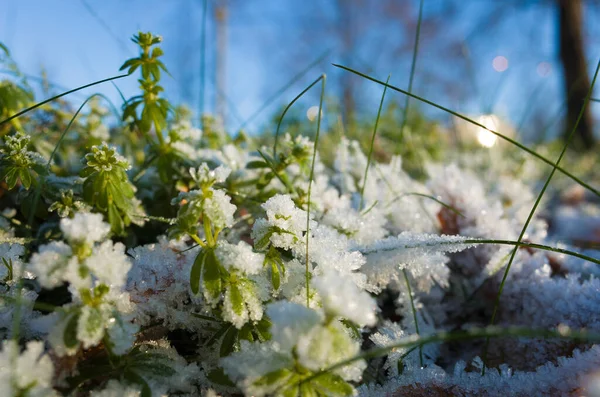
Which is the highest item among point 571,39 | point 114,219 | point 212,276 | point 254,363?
point 571,39

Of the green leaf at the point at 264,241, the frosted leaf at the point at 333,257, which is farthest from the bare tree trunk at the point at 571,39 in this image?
the green leaf at the point at 264,241

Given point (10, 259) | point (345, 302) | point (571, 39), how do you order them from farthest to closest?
point (571, 39), point (10, 259), point (345, 302)

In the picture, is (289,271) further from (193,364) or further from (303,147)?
(303,147)

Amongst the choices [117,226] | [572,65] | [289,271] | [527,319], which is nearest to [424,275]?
[527,319]

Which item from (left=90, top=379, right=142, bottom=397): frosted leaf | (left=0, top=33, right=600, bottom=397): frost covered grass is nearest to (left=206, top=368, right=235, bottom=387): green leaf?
(left=0, top=33, right=600, bottom=397): frost covered grass

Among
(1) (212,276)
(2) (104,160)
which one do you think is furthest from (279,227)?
(2) (104,160)

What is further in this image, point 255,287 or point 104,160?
point 104,160

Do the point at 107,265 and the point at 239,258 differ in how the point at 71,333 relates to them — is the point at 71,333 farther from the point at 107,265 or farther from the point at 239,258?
the point at 239,258
